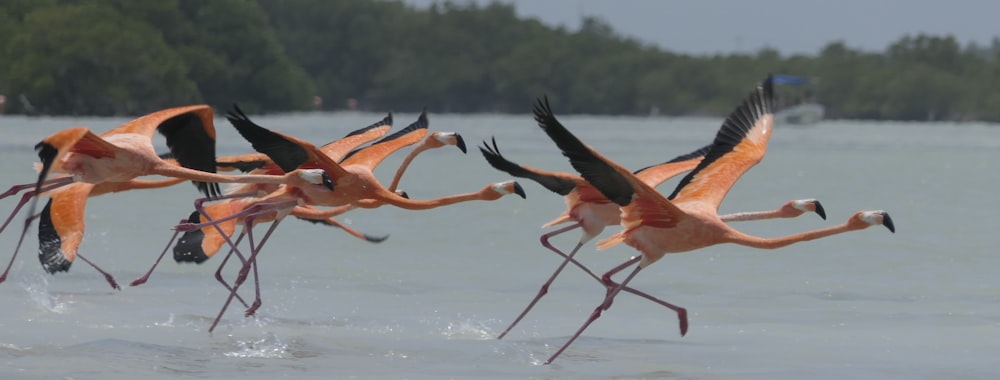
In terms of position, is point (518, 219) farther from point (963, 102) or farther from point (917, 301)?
point (963, 102)

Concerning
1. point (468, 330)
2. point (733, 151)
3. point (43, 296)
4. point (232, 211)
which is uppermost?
point (733, 151)

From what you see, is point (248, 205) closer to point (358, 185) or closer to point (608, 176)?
point (358, 185)

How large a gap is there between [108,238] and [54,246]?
543 centimetres

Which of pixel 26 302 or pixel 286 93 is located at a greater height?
pixel 26 302

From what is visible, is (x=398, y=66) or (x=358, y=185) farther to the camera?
(x=398, y=66)

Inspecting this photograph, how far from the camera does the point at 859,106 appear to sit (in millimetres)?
90125

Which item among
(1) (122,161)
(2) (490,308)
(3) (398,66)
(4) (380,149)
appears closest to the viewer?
(1) (122,161)

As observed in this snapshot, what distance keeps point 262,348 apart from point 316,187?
1.17 m

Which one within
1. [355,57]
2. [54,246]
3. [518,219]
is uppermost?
[54,246]

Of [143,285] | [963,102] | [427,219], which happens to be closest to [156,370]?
[143,285]

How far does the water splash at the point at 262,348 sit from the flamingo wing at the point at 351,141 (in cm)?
167

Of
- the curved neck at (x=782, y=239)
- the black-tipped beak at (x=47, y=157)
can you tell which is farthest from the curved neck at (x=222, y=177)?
the curved neck at (x=782, y=239)

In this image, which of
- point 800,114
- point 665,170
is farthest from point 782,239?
point 800,114

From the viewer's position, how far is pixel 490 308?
12.0m
